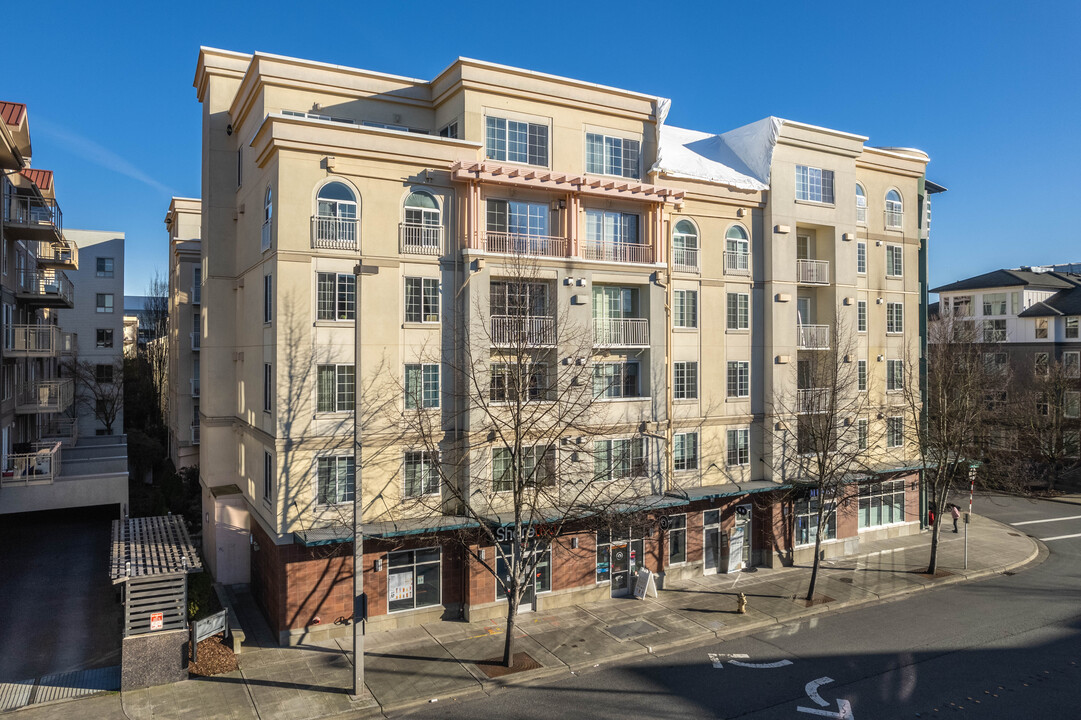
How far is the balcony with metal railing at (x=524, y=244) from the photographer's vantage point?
890 inches

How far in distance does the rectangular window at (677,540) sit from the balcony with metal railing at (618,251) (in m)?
9.47

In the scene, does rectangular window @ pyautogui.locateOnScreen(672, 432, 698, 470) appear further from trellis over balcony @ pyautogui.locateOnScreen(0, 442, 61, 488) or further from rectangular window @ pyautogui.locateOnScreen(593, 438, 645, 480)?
trellis over balcony @ pyautogui.locateOnScreen(0, 442, 61, 488)

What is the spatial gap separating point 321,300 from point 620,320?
991cm

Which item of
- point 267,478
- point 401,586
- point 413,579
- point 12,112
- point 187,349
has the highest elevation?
point 12,112

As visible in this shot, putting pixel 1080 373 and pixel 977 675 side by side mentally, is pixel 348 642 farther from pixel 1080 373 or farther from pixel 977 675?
pixel 1080 373

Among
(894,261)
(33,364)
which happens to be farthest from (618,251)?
(33,364)

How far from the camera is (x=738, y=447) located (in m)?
27.3

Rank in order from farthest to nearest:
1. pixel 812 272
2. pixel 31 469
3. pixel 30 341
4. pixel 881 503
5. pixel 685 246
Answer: pixel 881 503, pixel 812 272, pixel 30 341, pixel 31 469, pixel 685 246

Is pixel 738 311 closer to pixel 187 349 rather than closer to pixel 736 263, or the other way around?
pixel 736 263

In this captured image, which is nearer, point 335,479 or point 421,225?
point 335,479

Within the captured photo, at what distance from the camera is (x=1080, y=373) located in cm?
4722

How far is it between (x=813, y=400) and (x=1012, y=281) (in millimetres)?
36973

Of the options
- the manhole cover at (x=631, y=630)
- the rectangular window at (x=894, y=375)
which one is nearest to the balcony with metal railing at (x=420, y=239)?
the manhole cover at (x=631, y=630)

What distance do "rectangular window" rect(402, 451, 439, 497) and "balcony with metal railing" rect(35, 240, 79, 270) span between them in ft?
80.8
